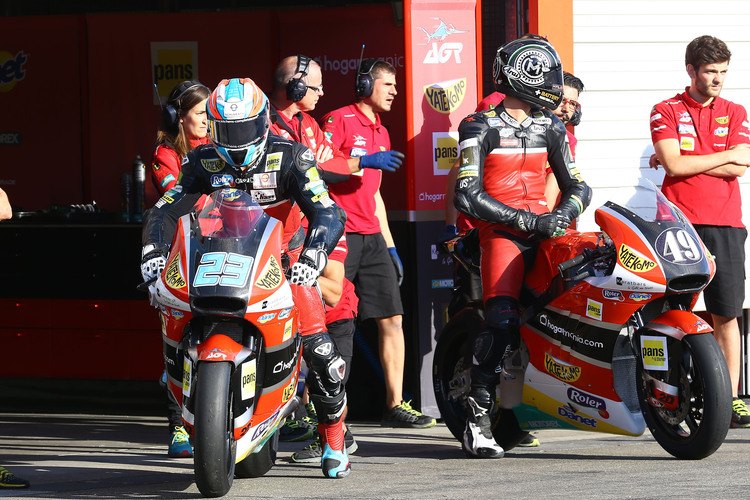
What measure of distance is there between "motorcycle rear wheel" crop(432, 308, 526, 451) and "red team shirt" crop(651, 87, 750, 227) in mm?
1729

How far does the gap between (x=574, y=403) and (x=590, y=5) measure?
141 inches

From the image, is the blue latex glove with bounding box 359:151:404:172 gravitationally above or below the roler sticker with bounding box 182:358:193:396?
above

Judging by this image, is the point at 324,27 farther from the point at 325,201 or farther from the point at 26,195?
the point at 325,201

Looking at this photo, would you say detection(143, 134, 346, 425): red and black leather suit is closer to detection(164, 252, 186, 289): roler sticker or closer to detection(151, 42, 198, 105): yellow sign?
detection(164, 252, 186, 289): roler sticker

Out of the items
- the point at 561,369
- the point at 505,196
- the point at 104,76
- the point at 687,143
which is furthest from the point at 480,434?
the point at 104,76

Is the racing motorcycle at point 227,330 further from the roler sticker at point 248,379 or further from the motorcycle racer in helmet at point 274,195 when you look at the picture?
the motorcycle racer in helmet at point 274,195

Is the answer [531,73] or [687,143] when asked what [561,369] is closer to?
[531,73]

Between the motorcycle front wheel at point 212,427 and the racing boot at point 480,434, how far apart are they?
1.73 m

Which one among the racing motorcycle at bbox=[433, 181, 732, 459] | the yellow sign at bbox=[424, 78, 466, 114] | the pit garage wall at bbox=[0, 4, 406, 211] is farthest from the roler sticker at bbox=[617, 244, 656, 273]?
the pit garage wall at bbox=[0, 4, 406, 211]

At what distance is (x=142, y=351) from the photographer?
8.96m

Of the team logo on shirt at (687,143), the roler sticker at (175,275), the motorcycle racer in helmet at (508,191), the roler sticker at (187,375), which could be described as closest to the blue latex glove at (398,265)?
the motorcycle racer in helmet at (508,191)

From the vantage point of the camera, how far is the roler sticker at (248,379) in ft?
16.7

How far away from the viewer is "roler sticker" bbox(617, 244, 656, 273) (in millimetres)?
5637

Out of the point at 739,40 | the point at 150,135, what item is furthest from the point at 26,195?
the point at 739,40
